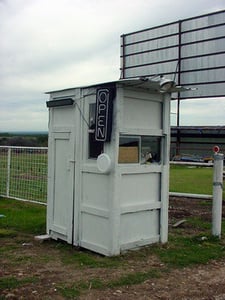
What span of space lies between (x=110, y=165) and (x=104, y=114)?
0.64 m

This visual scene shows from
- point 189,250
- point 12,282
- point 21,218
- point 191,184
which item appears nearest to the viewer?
point 12,282

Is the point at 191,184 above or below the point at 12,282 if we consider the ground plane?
above

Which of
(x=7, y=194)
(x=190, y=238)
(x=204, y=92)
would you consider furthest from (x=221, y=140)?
(x=190, y=238)

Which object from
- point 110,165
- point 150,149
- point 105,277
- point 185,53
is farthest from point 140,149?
point 185,53

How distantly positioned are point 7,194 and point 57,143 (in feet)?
14.8

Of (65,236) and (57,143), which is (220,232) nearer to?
(65,236)

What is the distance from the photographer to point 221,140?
31219mm

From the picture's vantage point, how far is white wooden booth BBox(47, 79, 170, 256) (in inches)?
185

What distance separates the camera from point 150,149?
525cm

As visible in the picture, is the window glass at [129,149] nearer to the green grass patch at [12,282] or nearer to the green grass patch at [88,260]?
the green grass patch at [88,260]

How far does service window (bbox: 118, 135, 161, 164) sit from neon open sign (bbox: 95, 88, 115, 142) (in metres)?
0.25

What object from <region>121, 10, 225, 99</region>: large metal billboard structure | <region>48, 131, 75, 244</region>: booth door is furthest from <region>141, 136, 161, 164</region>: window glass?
<region>121, 10, 225, 99</region>: large metal billboard structure

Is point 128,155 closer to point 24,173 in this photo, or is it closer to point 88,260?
point 88,260

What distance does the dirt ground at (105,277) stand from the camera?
3611 mm
